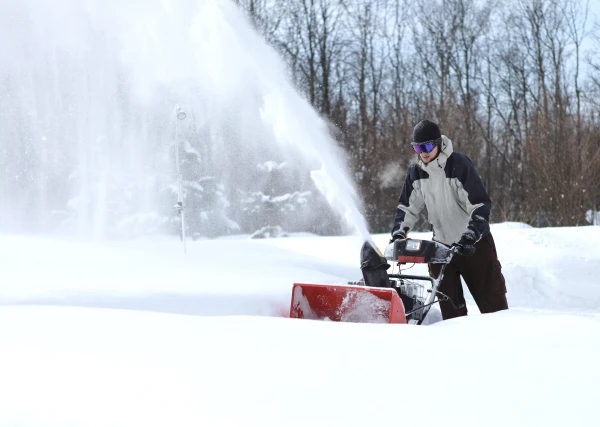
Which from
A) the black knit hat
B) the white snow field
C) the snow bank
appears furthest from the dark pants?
the snow bank

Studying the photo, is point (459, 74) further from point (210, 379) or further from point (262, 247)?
point (210, 379)

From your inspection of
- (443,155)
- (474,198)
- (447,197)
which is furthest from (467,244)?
(443,155)

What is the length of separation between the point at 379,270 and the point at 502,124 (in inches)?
1124

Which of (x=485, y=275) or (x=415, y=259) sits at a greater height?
(x=415, y=259)

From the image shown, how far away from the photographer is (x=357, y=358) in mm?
2154

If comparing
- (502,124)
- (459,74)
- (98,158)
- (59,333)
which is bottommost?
(59,333)

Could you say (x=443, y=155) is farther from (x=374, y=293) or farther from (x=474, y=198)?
(x=374, y=293)

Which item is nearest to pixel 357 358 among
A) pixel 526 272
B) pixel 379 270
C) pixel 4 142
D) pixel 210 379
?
pixel 210 379

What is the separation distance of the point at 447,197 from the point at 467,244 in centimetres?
46

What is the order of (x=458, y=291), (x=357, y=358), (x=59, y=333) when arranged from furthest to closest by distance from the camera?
(x=458, y=291), (x=59, y=333), (x=357, y=358)

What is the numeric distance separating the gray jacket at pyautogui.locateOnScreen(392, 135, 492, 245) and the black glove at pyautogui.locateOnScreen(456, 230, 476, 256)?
3cm

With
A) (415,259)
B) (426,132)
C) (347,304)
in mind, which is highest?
(426,132)

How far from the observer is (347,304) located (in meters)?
3.51

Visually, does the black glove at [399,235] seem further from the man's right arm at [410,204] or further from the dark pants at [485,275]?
the dark pants at [485,275]
